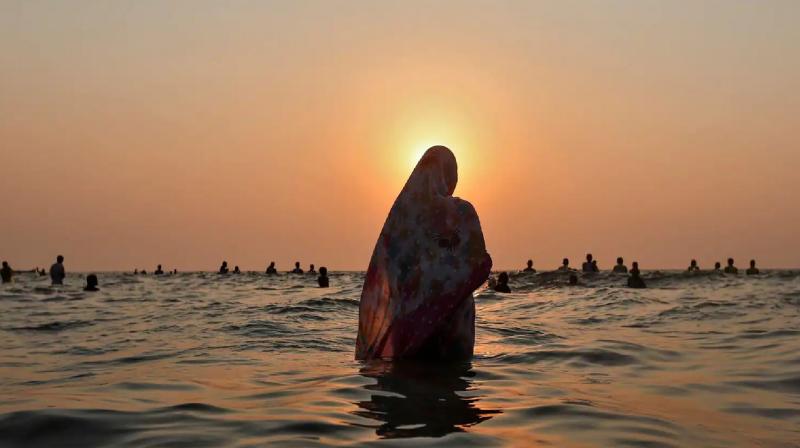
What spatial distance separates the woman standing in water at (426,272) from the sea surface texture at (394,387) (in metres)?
0.23

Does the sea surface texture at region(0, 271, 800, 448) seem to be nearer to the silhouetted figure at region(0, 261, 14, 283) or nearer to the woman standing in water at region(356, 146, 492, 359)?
the woman standing in water at region(356, 146, 492, 359)

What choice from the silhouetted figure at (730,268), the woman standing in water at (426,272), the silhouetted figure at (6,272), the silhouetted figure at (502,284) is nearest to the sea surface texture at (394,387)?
the woman standing in water at (426,272)

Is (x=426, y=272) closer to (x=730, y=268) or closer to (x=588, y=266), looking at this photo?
(x=588, y=266)

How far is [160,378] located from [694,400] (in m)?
3.76

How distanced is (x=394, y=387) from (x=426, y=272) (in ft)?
3.62

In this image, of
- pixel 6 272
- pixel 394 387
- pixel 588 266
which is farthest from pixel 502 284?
pixel 6 272

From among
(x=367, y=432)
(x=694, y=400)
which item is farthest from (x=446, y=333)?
(x=367, y=432)

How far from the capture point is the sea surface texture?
350cm

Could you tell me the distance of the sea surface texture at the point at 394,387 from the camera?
3498mm

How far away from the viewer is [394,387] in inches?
184

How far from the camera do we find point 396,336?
5.66 meters

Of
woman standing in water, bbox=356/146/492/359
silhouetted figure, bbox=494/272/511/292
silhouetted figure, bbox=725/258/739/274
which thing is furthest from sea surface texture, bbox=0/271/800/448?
silhouetted figure, bbox=725/258/739/274

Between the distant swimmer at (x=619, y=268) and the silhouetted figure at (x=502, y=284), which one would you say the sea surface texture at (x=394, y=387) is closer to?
the silhouetted figure at (x=502, y=284)

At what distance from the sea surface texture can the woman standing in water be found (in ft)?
0.75
